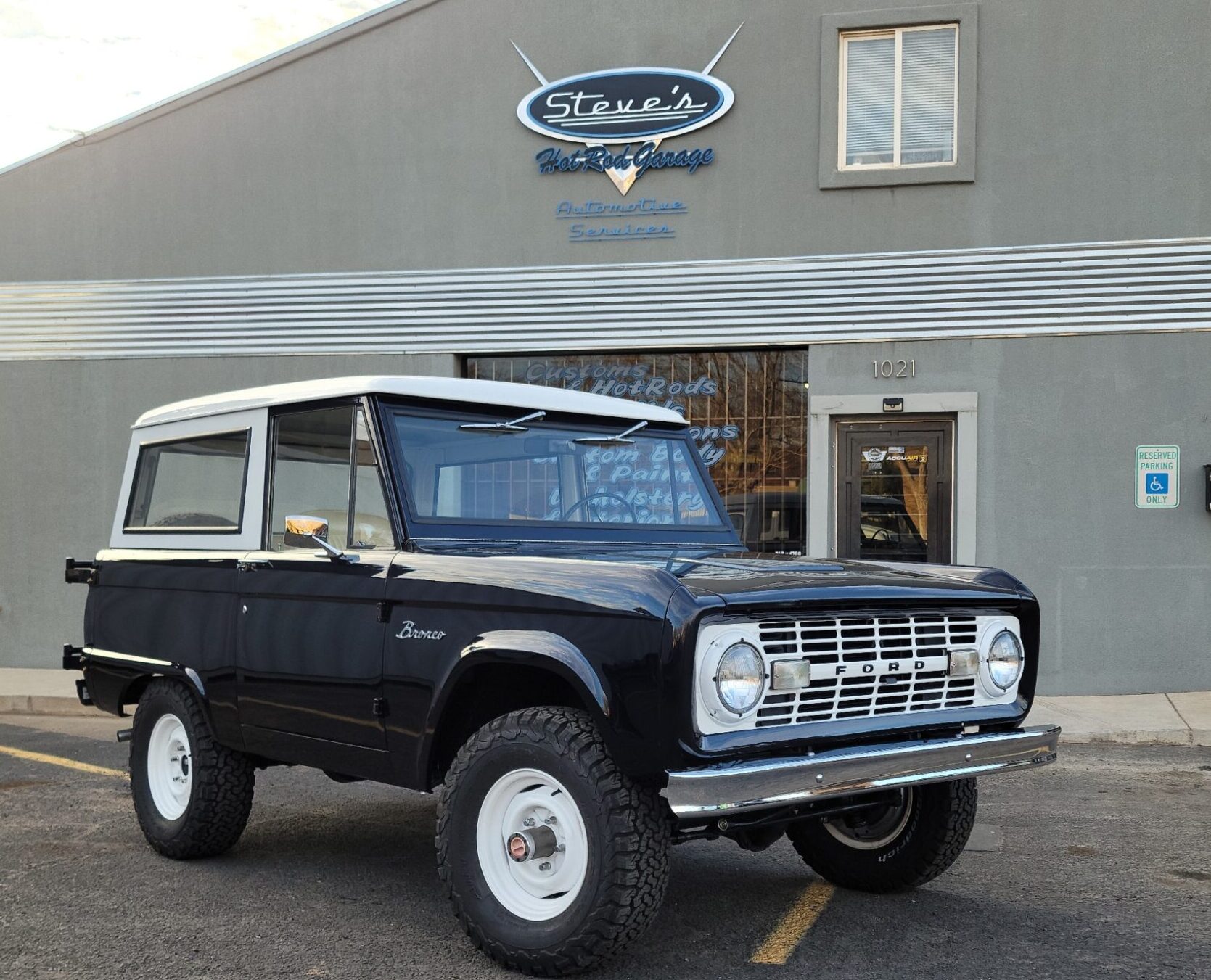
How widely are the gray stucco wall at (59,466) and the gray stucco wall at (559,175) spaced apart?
1087 mm

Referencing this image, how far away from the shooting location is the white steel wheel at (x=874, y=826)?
4891mm

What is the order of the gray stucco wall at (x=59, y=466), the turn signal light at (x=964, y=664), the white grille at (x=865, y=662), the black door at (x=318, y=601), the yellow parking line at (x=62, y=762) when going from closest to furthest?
the white grille at (x=865, y=662)
the turn signal light at (x=964, y=664)
the black door at (x=318, y=601)
the yellow parking line at (x=62, y=762)
the gray stucco wall at (x=59, y=466)

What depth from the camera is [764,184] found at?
11.9 metres

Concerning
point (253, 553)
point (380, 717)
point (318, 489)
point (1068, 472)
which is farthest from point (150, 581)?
point (1068, 472)

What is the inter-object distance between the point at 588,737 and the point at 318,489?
181cm

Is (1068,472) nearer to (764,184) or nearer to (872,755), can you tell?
(764,184)

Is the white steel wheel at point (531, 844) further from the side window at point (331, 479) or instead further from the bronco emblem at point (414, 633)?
the side window at point (331, 479)

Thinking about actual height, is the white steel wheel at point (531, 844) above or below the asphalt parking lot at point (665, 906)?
above

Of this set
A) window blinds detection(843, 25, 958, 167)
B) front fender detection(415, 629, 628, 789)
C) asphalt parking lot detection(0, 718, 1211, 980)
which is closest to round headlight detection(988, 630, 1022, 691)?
asphalt parking lot detection(0, 718, 1211, 980)

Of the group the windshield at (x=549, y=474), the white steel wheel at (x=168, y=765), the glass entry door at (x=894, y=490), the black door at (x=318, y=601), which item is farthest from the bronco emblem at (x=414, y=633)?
the glass entry door at (x=894, y=490)

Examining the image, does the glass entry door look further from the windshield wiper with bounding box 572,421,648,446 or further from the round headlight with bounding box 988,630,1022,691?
the round headlight with bounding box 988,630,1022,691

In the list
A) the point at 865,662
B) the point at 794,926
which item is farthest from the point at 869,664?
the point at 794,926

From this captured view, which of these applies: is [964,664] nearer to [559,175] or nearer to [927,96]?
[927,96]

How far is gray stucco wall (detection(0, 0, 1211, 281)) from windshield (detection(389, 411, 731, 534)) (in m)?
6.84
